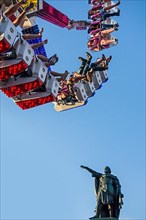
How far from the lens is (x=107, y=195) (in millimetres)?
19922

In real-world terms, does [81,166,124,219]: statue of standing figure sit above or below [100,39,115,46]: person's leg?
below

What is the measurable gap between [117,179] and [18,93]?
262 inches

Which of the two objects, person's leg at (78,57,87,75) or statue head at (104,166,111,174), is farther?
person's leg at (78,57,87,75)

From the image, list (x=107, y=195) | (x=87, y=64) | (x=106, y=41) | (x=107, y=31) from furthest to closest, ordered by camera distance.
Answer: (x=107, y=31), (x=106, y=41), (x=87, y=64), (x=107, y=195)

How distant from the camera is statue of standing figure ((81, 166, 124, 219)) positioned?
19.7m

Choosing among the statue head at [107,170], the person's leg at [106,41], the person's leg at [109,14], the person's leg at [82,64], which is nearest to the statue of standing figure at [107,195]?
the statue head at [107,170]

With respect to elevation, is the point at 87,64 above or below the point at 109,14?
below

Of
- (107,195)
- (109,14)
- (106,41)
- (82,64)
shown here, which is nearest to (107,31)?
(106,41)

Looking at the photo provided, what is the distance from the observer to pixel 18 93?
25.2 meters

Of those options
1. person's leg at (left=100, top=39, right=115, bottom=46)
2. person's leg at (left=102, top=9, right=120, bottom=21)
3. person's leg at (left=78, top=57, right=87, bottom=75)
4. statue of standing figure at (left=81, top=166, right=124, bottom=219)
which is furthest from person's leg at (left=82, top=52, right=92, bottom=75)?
statue of standing figure at (left=81, top=166, right=124, bottom=219)

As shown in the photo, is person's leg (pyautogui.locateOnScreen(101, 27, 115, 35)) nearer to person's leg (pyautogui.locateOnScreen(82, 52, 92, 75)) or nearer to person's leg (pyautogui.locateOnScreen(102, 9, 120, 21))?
person's leg (pyautogui.locateOnScreen(102, 9, 120, 21))

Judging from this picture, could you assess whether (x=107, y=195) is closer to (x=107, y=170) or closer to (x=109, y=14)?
(x=107, y=170)

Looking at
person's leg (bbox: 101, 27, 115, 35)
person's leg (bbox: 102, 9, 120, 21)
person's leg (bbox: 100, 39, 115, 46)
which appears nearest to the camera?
person's leg (bbox: 100, 39, 115, 46)

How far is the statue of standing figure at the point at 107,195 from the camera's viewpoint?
19719 millimetres
